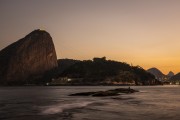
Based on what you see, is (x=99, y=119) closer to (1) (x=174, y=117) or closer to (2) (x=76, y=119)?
(2) (x=76, y=119)

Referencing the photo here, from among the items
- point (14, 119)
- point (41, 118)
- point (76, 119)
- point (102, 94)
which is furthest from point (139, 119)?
point (102, 94)

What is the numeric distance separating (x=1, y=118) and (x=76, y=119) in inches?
456

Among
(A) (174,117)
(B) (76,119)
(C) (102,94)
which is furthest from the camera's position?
(C) (102,94)

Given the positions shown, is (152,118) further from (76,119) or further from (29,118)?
(29,118)

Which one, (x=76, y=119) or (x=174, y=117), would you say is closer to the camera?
(x=76, y=119)

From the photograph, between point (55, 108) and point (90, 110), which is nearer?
point (90, 110)

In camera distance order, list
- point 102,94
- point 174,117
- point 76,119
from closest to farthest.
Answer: point 76,119, point 174,117, point 102,94

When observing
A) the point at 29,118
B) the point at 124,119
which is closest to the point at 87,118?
the point at 124,119

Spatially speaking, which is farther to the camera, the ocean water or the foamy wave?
the foamy wave

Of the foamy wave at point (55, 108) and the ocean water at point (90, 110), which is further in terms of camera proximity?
the foamy wave at point (55, 108)

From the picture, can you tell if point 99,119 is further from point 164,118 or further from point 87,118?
point 164,118

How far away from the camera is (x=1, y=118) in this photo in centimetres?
4441

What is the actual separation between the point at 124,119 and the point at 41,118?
1274 centimetres

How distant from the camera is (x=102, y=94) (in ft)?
352
